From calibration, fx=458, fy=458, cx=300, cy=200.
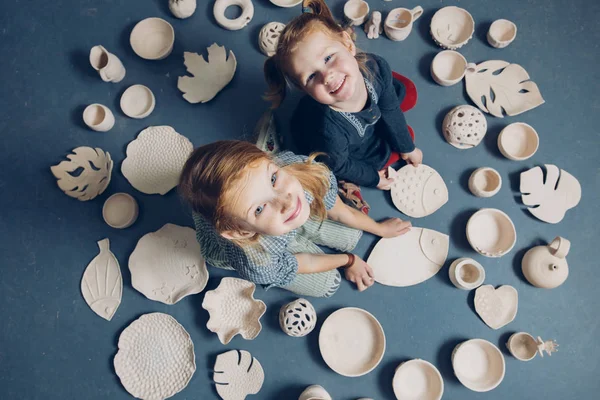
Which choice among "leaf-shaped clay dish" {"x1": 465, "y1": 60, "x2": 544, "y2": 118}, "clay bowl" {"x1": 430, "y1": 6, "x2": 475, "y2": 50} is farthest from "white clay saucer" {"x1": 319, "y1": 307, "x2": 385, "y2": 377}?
"clay bowl" {"x1": 430, "y1": 6, "x2": 475, "y2": 50}

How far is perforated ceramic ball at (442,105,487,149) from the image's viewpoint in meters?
1.25

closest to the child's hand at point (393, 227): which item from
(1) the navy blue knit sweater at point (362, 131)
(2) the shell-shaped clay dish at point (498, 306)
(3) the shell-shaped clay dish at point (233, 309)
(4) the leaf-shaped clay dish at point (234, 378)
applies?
(1) the navy blue knit sweater at point (362, 131)

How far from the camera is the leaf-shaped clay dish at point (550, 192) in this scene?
126 centimetres

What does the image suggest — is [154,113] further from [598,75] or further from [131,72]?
[598,75]

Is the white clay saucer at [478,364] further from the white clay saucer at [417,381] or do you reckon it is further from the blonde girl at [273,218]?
the blonde girl at [273,218]

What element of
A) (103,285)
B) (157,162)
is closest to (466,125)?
(157,162)

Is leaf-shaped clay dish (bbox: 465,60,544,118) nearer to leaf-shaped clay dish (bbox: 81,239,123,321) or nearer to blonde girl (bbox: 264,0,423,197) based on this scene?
blonde girl (bbox: 264,0,423,197)

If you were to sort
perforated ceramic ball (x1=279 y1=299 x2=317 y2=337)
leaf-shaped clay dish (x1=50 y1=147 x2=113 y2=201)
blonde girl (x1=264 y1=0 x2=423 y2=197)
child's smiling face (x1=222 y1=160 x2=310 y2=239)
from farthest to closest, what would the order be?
1. leaf-shaped clay dish (x1=50 y1=147 x2=113 y2=201)
2. perforated ceramic ball (x1=279 y1=299 x2=317 y2=337)
3. blonde girl (x1=264 y1=0 x2=423 y2=197)
4. child's smiling face (x1=222 y1=160 x2=310 y2=239)

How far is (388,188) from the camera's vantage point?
1263 millimetres

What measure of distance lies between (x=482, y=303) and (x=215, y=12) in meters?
1.11

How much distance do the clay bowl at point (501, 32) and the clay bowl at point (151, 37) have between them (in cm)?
92

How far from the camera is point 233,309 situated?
47.7 inches

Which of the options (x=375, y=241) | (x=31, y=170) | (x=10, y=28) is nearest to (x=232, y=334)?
(x=375, y=241)

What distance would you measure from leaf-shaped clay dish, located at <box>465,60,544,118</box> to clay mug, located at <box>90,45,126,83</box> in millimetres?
993
